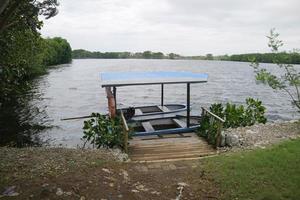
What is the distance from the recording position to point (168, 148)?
10602 millimetres

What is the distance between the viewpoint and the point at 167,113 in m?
17.0

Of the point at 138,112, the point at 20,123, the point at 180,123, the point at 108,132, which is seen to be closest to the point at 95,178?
the point at 108,132

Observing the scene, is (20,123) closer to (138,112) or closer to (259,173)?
(138,112)

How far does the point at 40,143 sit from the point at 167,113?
256 inches

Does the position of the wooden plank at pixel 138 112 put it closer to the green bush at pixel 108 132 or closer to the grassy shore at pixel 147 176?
the green bush at pixel 108 132

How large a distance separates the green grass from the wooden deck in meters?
1.45

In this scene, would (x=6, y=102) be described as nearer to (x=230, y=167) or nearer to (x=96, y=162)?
(x=96, y=162)

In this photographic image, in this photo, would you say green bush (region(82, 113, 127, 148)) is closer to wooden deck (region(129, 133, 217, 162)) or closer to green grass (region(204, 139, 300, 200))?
wooden deck (region(129, 133, 217, 162))

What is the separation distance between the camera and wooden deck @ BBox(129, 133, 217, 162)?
9.74 metres

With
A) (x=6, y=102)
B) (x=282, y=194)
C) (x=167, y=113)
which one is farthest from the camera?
(x=6, y=102)

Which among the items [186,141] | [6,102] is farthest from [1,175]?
[6,102]

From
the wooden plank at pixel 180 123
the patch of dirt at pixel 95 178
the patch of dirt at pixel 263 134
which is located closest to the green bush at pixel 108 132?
the patch of dirt at pixel 95 178

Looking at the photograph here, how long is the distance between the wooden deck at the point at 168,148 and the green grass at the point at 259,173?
4.75 ft

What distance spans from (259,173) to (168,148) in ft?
12.7
